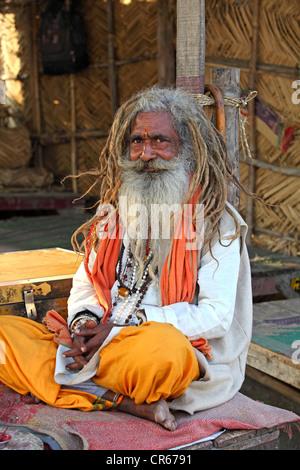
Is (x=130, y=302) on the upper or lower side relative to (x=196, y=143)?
lower

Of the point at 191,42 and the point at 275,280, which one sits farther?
the point at 275,280

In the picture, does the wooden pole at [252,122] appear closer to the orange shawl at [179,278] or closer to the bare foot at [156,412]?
the orange shawl at [179,278]

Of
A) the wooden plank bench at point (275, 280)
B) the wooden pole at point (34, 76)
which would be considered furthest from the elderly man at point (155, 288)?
the wooden pole at point (34, 76)

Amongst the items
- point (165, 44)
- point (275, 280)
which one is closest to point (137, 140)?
point (275, 280)

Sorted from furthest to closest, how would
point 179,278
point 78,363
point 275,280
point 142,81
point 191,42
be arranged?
point 142,81 < point 275,280 < point 191,42 < point 179,278 < point 78,363

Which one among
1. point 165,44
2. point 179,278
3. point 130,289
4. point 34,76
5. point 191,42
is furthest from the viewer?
point 34,76

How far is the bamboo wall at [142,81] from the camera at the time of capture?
17.4 feet

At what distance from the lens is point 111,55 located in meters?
7.96

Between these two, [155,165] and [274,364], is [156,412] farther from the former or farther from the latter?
[274,364]

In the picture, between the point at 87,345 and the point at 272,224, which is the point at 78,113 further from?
the point at 87,345

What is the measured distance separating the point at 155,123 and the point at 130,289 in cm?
78

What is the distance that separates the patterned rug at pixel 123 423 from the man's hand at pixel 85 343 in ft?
0.68

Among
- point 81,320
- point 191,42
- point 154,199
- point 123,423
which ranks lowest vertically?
point 123,423

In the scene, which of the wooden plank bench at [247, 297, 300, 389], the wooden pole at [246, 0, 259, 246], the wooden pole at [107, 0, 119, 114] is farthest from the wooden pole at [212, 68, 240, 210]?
the wooden pole at [107, 0, 119, 114]
